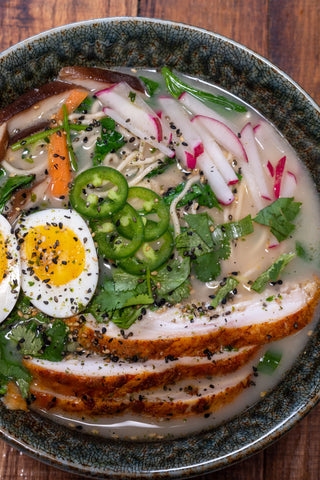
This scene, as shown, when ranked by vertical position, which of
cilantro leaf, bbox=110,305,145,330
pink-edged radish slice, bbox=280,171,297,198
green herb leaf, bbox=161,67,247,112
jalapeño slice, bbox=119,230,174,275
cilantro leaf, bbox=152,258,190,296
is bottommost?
cilantro leaf, bbox=110,305,145,330

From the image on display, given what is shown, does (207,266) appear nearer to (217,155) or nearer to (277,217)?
(277,217)

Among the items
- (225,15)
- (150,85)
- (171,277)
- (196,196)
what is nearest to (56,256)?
(171,277)

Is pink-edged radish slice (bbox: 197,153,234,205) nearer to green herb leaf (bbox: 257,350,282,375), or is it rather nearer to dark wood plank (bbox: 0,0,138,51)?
green herb leaf (bbox: 257,350,282,375)

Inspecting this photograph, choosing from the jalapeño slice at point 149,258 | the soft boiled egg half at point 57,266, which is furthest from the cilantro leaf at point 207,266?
the soft boiled egg half at point 57,266

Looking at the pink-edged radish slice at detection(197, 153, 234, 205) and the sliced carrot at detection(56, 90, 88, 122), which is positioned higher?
the sliced carrot at detection(56, 90, 88, 122)

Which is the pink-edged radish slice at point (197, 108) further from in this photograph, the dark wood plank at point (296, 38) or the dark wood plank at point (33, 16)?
the dark wood plank at point (33, 16)

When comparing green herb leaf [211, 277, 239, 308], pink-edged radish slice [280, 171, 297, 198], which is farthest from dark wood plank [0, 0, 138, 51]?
green herb leaf [211, 277, 239, 308]
